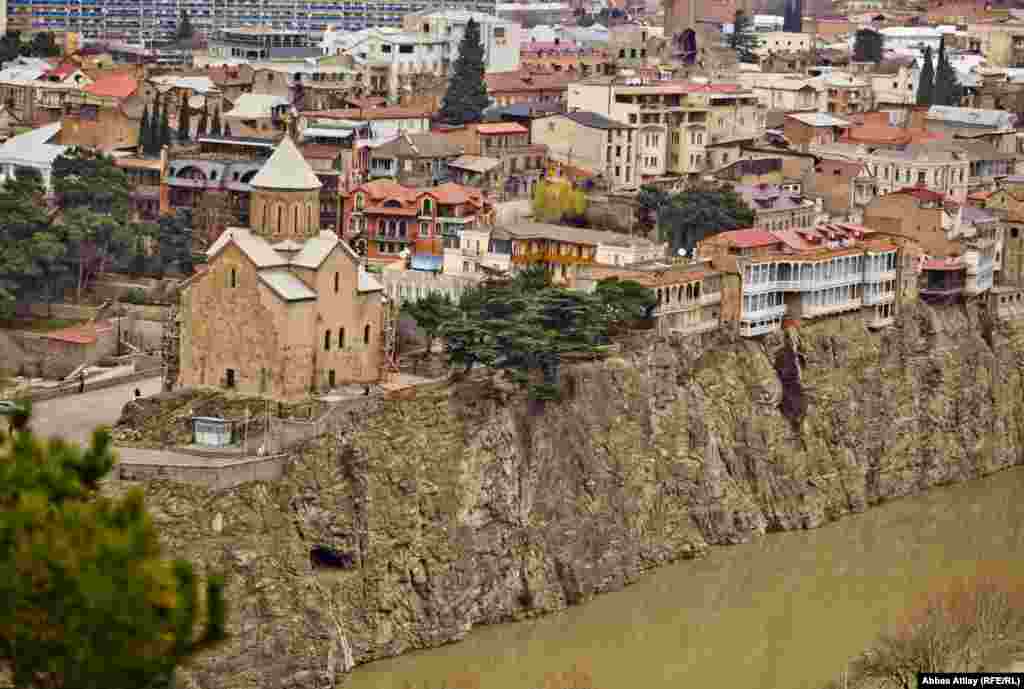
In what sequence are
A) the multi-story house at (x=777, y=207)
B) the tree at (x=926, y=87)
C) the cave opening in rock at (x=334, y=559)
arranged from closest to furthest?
1. the cave opening in rock at (x=334, y=559)
2. the multi-story house at (x=777, y=207)
3. the tree at (x=926, y=87)

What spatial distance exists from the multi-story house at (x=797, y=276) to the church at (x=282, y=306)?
9.62m

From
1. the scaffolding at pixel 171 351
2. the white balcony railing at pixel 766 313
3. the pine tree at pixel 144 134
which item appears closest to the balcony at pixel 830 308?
the white balcony railing at pixel 766 313

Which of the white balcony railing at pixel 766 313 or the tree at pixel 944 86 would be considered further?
the tree at pixel 944 86

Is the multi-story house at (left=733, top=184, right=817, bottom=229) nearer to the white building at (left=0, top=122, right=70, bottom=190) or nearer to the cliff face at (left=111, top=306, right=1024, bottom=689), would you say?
the cliff face at (left=111, top=306, right=1024, bottom=689)

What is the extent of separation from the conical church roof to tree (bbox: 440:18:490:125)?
946 inches

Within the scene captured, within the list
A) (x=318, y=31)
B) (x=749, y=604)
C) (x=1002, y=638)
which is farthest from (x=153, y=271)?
(x=318, y=31)

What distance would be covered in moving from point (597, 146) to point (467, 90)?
5178mm

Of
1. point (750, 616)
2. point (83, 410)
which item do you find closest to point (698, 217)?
point (750, 616)

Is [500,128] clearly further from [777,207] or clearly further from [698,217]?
[698,217]

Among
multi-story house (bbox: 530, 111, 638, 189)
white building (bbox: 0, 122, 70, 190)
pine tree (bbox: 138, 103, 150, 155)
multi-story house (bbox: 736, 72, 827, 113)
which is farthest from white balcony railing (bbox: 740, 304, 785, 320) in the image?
multi-story house (bbox: 736, 72, 827, 113)

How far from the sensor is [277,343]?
53.9 metres

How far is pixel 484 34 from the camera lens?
9169cm

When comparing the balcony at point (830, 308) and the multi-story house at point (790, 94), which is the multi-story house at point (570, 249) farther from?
the multi-story house at point (790, 94)

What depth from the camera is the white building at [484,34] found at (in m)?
91.0
